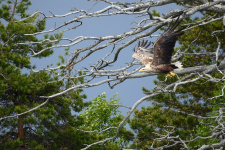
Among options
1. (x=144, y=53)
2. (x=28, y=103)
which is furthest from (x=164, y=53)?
(x=28, y=103)

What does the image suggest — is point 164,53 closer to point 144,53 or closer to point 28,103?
point 144,53

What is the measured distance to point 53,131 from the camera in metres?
13.3

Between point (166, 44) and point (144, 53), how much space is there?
137 cm

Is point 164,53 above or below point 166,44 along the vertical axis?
below

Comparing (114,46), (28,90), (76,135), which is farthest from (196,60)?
(114,46)

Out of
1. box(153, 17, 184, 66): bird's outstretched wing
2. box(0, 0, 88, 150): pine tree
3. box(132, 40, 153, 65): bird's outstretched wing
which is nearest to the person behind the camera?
box(153, 17, 184, 66): bird's outstretched wing

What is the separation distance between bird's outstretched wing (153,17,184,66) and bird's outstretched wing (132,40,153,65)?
0.56 m

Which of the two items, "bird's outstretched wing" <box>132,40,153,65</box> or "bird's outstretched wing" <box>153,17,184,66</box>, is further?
"bird's outstretched wing" <box>132,40,153,65</box>

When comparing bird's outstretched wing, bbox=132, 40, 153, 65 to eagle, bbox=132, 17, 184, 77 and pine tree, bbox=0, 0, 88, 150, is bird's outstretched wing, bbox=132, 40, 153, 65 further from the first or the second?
pine tree, bbox=0, 0, 88, 150

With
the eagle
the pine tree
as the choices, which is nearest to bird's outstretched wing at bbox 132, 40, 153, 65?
the eagle

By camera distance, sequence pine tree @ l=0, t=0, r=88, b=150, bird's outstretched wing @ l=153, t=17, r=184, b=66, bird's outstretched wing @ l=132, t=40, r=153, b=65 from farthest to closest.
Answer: pine tree @ l=0, t=0, r=88, b=150
bird's outstretched wing @ l=132, t=40, r=153, b=65
bird's outstretched wing @ l=153, t=17, r=184, b=66

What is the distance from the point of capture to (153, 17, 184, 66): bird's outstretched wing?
6.14 m

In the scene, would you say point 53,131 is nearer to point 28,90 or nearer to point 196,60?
point 28,90

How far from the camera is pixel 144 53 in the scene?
24.7 feet
